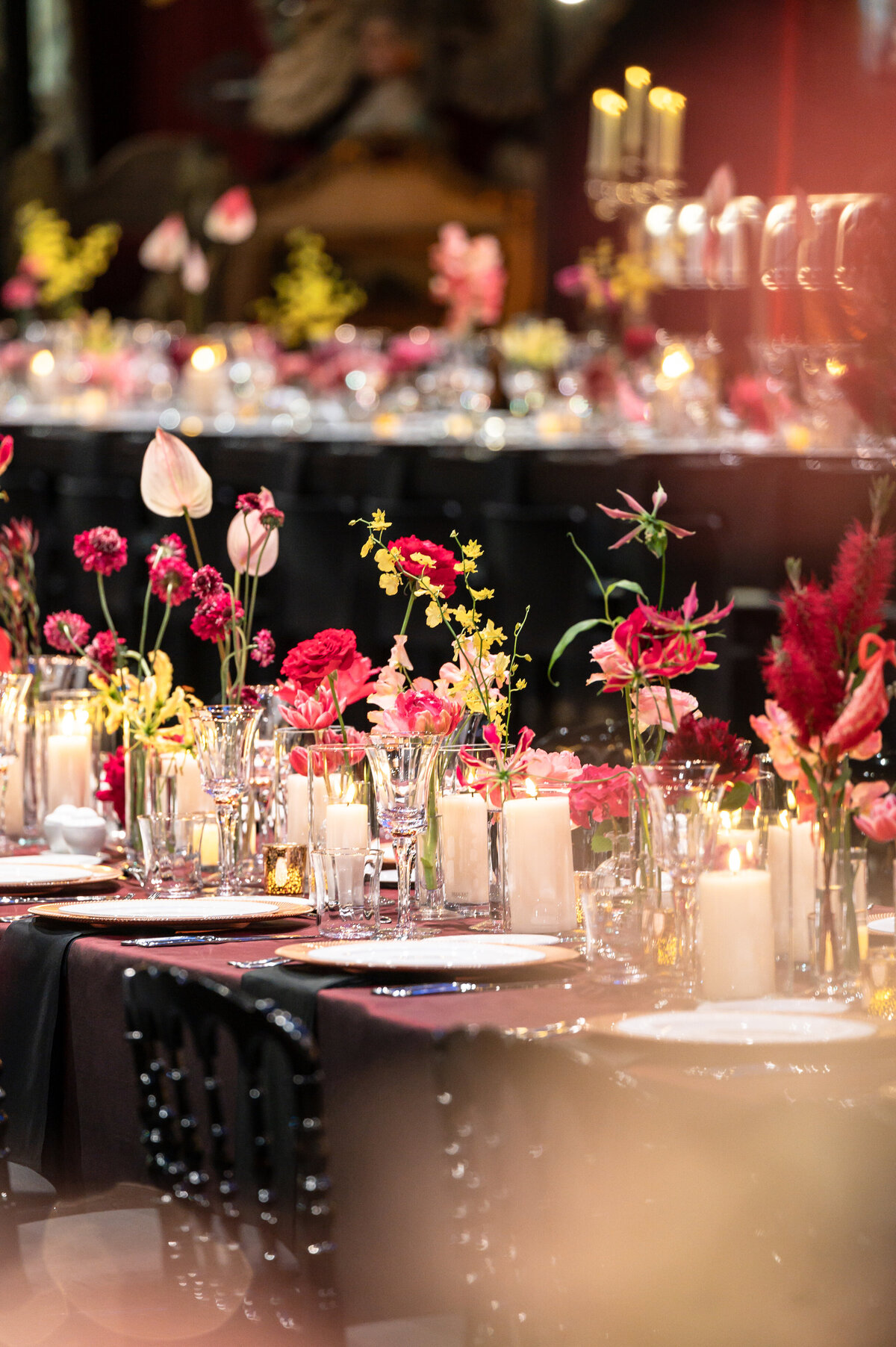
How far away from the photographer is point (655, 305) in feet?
25.1

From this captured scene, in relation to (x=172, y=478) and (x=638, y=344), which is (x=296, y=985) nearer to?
(x=172, y=478)

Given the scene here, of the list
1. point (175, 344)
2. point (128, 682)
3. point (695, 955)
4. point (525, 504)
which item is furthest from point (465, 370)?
point (695, 955)

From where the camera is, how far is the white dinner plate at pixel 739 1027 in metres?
1.42

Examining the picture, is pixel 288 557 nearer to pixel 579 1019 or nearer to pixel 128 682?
pixel 128 682

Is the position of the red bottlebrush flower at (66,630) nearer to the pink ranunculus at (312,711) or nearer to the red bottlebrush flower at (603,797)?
the pink ranunculus at (312,711)

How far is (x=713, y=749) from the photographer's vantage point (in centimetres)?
165

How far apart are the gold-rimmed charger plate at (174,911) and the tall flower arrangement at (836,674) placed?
0.62 m

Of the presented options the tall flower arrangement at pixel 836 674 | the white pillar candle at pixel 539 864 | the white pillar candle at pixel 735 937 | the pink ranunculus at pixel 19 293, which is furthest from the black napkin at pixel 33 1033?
the pink ranunculus at pixel 19 293

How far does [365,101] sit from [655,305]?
2.14m

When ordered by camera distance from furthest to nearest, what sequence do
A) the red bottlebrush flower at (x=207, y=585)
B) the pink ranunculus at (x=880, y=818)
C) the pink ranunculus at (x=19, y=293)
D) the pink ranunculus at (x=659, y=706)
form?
the pink ranunculus at (x=19, y=293) → the red bottlebrush flower at (x=207, y=585) → the pink ranunculus at (x=659, y=706) → the pink ranunculus at (x=880, y=818)

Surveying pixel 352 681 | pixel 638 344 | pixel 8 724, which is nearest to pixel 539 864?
pixel 352 681

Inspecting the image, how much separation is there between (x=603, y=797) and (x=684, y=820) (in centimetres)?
24

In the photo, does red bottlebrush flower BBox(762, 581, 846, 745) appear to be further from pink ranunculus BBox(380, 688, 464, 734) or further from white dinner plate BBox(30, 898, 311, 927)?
white dinner plate BBox(30, 898, 311, 927)

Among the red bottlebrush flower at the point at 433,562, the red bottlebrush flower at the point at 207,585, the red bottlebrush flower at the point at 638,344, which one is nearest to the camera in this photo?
the red bottlebrush flower at the point at 433,562
